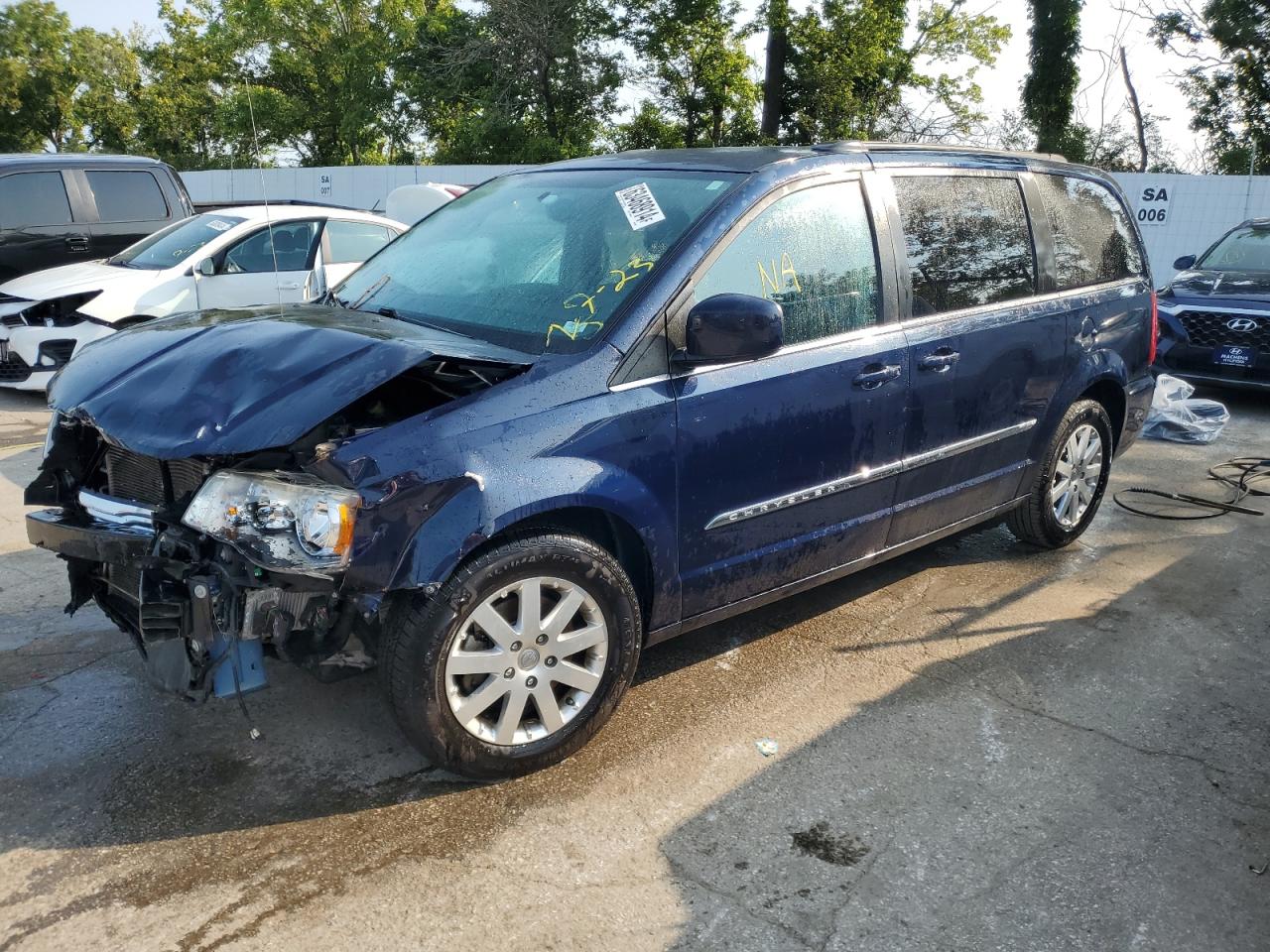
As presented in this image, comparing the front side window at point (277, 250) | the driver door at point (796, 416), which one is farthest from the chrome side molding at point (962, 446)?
the front side window at point (277, 250)

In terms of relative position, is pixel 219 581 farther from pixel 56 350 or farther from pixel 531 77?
pixel 531 77

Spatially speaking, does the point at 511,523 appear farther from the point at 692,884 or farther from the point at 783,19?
the point at 783,19

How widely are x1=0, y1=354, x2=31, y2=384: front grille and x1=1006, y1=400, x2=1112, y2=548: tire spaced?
7.60 metres

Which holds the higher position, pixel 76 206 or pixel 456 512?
pixel 76 206

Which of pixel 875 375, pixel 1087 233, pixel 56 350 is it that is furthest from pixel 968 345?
pixel 56 350

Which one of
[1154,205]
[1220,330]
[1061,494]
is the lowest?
[1061,494]

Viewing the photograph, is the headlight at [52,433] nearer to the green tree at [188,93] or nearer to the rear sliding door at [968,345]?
the rear sliding door at [968,345]

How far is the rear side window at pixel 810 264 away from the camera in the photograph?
11.6ft

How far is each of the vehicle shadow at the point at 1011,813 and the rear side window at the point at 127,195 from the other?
8883 mm

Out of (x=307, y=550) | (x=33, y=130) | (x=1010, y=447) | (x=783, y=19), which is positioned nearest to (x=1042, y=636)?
(x=1010, y=447)

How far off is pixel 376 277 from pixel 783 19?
25.0m

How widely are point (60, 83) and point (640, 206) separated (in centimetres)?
4714

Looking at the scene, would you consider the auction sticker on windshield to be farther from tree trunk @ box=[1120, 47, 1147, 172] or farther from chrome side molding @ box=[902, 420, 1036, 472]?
tree trunk @ box=[1120, 47, 1147, 172]

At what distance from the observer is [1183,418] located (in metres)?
8.28
